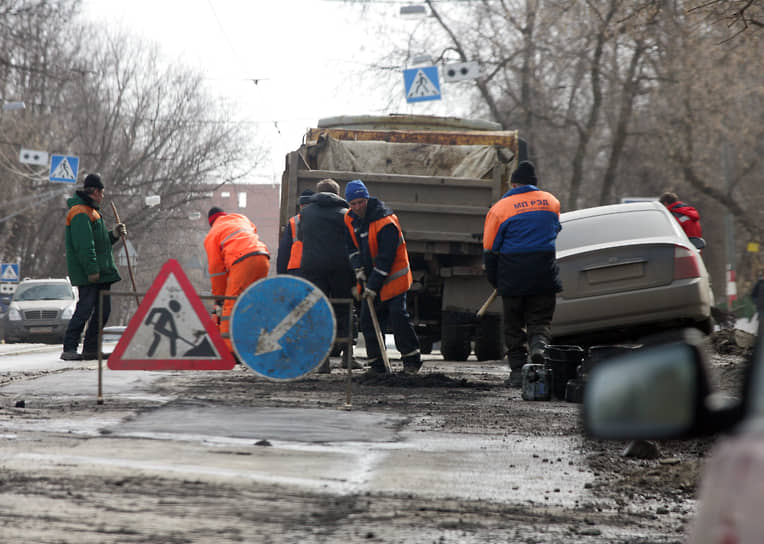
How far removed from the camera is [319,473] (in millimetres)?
5500

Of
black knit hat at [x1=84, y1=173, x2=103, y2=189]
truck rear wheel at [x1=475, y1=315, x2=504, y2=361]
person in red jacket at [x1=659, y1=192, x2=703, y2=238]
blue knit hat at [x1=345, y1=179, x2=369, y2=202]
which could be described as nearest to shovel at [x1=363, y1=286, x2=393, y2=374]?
blue knit hat at [x1=345, y1=179, x2=369, y2=202]

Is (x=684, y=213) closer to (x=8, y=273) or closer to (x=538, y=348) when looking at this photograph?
(x=538, y=348)

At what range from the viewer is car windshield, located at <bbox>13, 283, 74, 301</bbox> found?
2689 centimetres

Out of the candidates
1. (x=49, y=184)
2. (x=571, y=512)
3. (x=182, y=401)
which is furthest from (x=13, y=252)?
(x=571, y=512)

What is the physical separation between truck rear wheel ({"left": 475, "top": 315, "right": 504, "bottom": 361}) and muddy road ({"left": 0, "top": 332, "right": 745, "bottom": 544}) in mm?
5530

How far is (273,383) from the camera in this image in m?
10.4

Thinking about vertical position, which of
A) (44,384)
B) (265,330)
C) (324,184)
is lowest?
(44,384)

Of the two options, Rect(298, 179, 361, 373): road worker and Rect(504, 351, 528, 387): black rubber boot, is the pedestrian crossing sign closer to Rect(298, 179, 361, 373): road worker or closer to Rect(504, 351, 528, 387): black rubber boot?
Rect(298, 179, 361, 373): road worker

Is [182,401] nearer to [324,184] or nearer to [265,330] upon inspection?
[265,330]

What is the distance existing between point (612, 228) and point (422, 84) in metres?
12.2

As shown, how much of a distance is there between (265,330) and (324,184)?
4098 millimetres

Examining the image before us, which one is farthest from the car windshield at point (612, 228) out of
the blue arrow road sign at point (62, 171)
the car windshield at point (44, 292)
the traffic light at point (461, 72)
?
the blue arrow road sign at point (62, 171)

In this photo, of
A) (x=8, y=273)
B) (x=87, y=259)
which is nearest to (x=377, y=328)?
(x=87, y=259)

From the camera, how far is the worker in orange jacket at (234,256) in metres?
12.1
